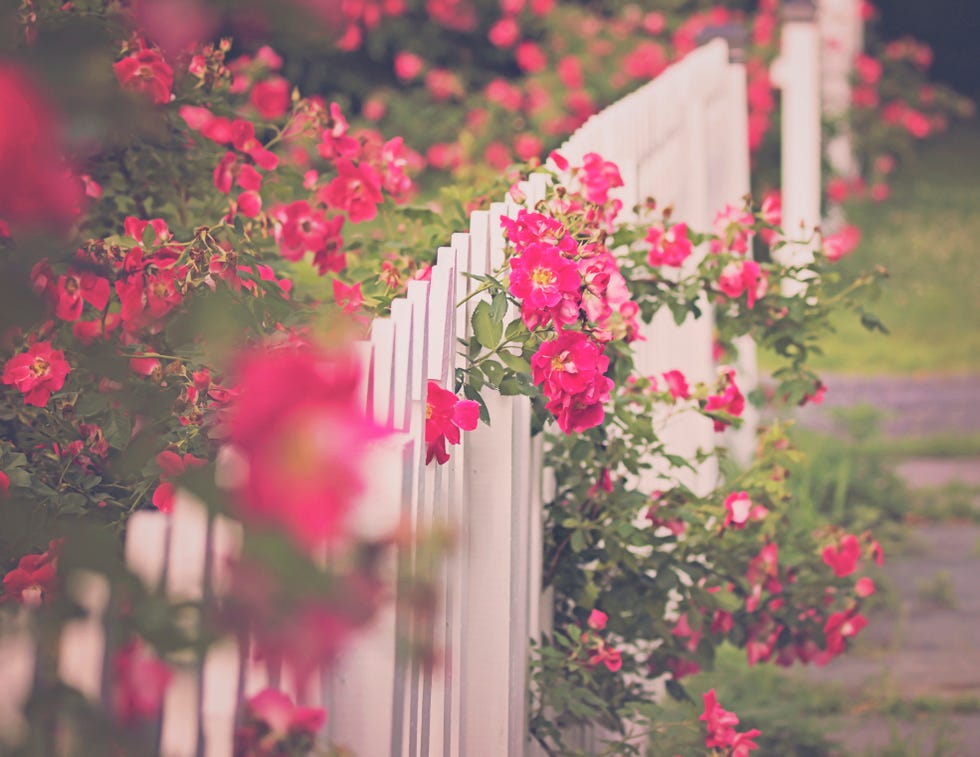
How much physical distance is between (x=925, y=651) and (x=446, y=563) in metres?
2.29

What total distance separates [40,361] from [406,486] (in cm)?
68

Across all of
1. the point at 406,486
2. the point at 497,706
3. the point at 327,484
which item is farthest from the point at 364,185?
the point at 327,484

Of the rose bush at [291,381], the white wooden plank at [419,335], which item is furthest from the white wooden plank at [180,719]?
the white wooden plank at [419,335]

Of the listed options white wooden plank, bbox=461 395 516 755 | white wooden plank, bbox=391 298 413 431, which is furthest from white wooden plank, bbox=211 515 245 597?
white wooden plank, bbox=461 395 516 755

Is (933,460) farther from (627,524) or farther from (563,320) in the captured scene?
(563,320)

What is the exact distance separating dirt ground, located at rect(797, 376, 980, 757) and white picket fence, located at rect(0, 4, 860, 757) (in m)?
0.76

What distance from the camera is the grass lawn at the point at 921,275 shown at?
6.54 metres

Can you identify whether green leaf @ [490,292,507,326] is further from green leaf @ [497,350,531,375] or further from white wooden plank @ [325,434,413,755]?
white wooden plank @ [325,434,413,755]

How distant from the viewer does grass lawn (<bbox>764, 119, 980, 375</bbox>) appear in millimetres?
6535

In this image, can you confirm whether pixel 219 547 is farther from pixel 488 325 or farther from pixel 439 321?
pixel 488 325

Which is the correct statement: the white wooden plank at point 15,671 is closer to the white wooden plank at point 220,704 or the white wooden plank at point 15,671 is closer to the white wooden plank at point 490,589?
the white wooden plank at point 220,704

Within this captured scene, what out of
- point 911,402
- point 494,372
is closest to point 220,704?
point 494,372

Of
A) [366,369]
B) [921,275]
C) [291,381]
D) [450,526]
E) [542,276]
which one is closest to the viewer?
[291,381]

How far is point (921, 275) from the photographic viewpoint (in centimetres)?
803
